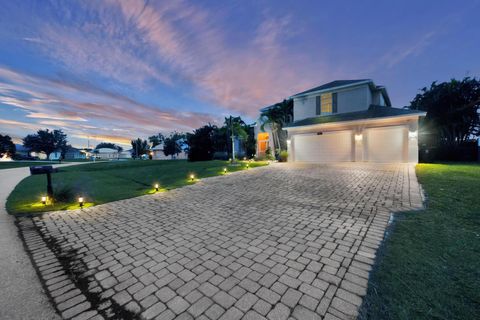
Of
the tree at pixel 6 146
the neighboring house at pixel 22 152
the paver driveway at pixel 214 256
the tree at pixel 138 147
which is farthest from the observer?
the tree at pixel 138 147

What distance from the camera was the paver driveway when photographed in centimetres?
177

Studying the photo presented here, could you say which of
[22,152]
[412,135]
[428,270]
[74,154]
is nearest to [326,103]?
[412,135]

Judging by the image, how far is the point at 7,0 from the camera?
24.0ft

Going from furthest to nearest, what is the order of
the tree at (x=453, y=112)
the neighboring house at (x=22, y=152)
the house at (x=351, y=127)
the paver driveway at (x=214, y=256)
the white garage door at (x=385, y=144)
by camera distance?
the neighboring house at (x=22, y=152), the tree at (x=453, y=112), the white garage door at (x=385, y=144), the house at (x=351, y=127), the paver driveway at (x=214, y=256)

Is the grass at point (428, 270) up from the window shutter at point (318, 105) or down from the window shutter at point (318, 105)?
down

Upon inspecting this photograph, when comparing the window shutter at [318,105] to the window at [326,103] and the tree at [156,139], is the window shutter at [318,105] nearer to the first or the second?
the window at [326,103]

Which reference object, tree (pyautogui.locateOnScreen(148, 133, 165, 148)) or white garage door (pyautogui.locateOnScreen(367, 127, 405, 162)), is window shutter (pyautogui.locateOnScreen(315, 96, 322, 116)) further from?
tree (pyautogui.locateOnScreen(148, 133, 165, 148))

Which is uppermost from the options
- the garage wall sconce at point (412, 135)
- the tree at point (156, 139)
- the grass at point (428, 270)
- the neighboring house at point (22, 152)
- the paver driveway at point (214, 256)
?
the tree at point (156, 139)

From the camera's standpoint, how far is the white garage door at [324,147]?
1446cm

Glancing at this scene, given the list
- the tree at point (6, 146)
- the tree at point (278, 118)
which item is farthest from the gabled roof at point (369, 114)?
the tree at point (6, 146)

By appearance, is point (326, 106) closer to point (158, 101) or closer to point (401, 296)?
point (401, 296)

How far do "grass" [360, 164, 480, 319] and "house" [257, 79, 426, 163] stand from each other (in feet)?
35.0

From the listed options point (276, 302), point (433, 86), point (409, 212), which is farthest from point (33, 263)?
point (433, 86)

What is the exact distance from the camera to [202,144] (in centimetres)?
2691
